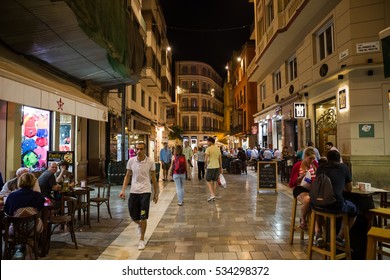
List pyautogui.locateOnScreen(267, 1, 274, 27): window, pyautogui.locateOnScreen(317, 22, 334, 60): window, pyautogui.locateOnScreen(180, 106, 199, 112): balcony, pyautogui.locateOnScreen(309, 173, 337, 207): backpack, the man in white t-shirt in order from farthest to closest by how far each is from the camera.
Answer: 1. pyautogui.locateOnScreen(180, 106, 199, 112): balcony
2. pyautogui.locateOnScreen(267, 1, 274, 27): window
3. pyautogui.locateOnScreen(317, 22, 334, 60): window
4. the man in white t-shirt
5. pyautogui.locateOnScreen(309, 173, 337, 207): backpack

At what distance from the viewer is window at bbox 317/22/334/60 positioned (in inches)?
452

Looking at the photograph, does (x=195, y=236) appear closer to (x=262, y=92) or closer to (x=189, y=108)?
(x=262, y=92)

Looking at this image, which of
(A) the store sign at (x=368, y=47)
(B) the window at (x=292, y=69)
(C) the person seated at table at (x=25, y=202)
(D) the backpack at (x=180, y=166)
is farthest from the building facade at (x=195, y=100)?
(C) the person seated at table at (x=25, y=202)

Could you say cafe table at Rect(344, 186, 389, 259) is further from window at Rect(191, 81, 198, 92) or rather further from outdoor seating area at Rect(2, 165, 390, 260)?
window at Rect(191, 81, 198, 92)

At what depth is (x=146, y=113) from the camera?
22141 mm

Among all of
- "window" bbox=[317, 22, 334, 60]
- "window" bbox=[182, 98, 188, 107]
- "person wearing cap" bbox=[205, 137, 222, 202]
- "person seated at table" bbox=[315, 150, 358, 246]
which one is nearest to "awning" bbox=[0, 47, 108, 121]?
"person wearing cap" bbox=[205, 137, 222, 202]

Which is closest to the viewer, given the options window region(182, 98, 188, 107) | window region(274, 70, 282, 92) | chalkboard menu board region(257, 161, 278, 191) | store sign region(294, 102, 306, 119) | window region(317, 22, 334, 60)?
chalkboard menu board region(257, 161, 278, 191)

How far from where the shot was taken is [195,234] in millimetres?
5293

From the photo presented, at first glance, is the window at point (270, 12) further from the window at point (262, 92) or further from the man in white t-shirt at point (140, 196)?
the man in white t-shirt at point (140, 196)

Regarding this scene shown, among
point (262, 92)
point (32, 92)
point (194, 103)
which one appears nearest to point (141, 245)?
point (32, 92)

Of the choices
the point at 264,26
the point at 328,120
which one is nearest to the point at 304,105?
the point at 328,120

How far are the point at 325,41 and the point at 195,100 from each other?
46160mm

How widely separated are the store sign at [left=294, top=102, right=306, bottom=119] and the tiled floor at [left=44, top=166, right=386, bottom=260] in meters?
6.33
